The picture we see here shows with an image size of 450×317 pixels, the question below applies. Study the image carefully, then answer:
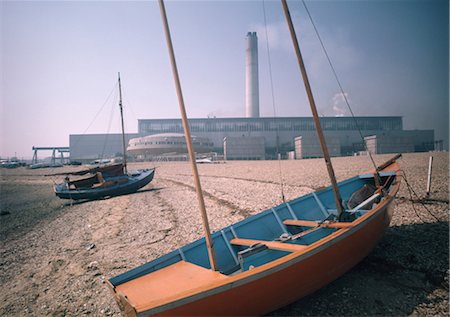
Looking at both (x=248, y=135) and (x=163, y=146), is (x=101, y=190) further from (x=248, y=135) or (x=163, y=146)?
(x=248, y=135)

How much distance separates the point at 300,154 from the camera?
70.0 metres

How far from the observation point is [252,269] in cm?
386

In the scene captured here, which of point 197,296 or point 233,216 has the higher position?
point 197,296

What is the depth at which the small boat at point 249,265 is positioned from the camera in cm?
362

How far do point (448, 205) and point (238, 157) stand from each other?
66.9 metres

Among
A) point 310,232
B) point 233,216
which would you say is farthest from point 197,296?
point 233,216

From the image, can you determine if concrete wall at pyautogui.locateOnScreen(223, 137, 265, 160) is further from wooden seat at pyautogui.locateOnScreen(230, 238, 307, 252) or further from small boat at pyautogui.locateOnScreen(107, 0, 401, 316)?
wooden seat at pyautogui.locateOnScreen(230, 238, 307, 252)

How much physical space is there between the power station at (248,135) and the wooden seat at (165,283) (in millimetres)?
A: 71509

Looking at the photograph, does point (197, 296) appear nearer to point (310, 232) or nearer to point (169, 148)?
point (310, 232)

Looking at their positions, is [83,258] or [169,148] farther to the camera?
[169,148]

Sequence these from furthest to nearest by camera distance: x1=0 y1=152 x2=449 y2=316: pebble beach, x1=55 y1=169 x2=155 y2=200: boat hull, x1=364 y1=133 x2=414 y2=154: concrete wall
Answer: x1=364 y1=133 x2=414 y2=154: concrete wall
x1=55 y1=169 x2=155 y2=200: boat hull
x1=0 y1=152 x2=449 y2=316: pebble beach

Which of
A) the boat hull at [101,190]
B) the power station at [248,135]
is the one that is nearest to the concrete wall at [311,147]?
the power station at [248,135]

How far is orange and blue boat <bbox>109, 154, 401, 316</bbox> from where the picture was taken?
3.59 meters

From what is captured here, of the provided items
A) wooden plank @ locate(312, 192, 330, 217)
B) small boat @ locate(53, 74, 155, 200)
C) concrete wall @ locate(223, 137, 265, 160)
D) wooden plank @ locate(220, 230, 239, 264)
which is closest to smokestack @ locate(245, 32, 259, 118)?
concrete wall @ locate(223, 137, 265, 160)
